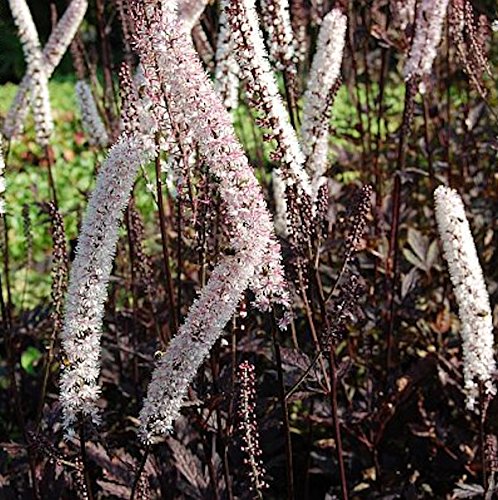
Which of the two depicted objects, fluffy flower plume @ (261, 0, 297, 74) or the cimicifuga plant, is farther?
fluffy flower plume @ (261, 0, 297, 74)

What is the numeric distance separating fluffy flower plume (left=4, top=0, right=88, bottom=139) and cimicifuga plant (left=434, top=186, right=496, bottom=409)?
2.04 metres

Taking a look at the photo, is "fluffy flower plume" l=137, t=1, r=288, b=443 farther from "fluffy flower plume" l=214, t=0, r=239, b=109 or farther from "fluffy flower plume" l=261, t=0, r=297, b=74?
"fluffy flower plume" l=214, t=0, r=239, b=109

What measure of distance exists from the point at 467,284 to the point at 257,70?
117 cm

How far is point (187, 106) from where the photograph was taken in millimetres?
2160

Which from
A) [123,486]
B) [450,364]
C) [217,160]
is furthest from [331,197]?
[217,160]

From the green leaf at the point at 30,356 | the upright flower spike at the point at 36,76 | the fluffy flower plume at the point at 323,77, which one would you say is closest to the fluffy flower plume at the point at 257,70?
the fluffy flower plume at the point at 323,77

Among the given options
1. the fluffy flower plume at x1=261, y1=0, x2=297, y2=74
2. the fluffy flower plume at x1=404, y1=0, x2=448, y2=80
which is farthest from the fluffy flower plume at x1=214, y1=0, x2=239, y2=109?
the fluffy flower plume at x1=404, y1=0, x2=448, y2=80

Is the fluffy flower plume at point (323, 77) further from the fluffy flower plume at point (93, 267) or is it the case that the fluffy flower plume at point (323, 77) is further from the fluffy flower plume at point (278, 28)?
the fluffy flower plume at point (93, 267)

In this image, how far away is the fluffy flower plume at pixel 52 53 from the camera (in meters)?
4.29

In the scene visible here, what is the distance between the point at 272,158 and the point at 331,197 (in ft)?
7.39

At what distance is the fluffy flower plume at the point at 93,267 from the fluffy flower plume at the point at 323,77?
3.77ft

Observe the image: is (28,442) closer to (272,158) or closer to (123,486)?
(123,486)

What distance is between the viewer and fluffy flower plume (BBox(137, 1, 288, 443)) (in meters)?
2.11

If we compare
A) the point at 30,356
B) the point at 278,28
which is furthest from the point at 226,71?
the point at 30,356
